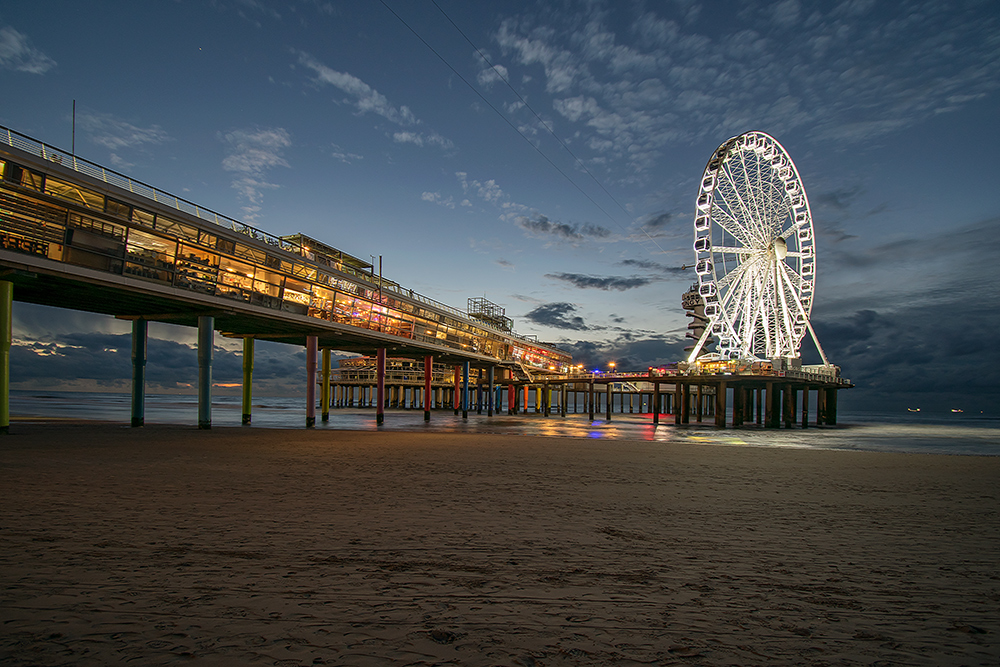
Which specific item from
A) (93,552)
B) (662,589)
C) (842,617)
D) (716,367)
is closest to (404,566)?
(662,589)

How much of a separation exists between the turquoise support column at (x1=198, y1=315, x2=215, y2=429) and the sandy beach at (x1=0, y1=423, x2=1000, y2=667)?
51.5 ft

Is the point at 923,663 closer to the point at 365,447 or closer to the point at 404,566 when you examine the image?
the point at 404,566

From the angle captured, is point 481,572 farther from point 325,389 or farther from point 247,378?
point 325,389

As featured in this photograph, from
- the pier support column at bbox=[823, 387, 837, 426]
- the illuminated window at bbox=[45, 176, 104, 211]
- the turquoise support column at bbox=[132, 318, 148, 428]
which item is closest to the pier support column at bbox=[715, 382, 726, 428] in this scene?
the pier support column at bbox=[823, 387, 837, 426]

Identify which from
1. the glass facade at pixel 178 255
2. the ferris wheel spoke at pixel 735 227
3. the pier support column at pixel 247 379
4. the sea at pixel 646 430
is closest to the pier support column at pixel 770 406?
the sea at pixel 646 430

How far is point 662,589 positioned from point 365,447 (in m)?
16.4

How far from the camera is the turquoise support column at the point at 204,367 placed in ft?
88.3

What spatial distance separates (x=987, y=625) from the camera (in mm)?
4539

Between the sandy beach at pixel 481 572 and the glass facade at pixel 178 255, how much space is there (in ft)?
39.9

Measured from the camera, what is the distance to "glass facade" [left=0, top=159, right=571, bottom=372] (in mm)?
18891

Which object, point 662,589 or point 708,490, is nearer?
point 662,589

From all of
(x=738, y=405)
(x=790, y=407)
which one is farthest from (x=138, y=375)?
(x=790, y=407)

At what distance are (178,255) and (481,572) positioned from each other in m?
25.2

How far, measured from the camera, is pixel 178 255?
24.5 m
